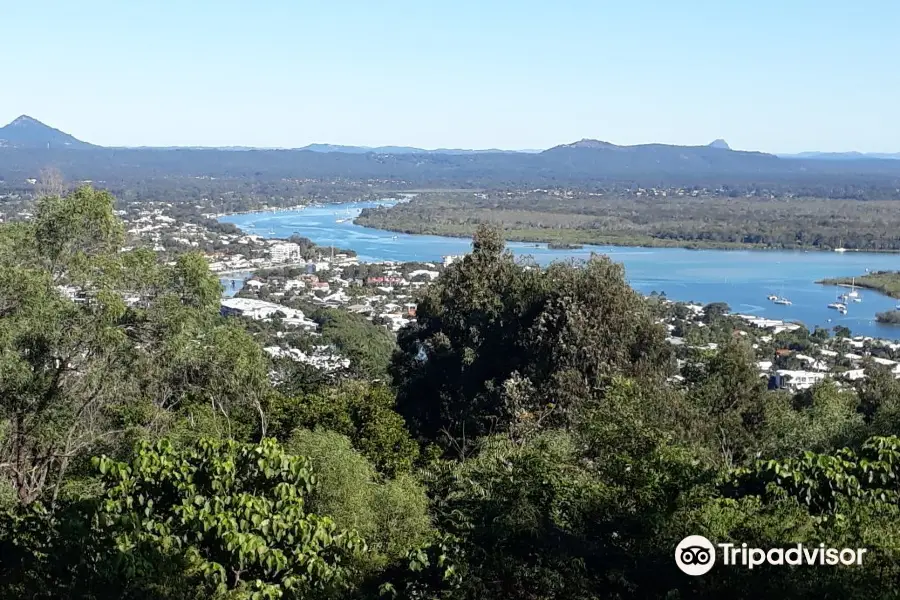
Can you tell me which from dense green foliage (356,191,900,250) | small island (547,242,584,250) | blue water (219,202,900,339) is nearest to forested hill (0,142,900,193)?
dense green foliage (356,191,900,250)

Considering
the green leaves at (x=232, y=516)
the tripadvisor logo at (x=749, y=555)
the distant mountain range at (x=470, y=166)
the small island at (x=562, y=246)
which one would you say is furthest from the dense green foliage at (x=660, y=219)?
the tripadvisor logo at (x=749, y=555)

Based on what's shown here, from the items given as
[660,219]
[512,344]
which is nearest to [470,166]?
[660,219]

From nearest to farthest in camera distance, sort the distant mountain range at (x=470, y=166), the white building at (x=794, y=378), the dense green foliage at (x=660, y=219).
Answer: the white building at (x=794, y=378), the dense green foliage at (x=660, y=219), the distant mountain range at (x=470, y=166)

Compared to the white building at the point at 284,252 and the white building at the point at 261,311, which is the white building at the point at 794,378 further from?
the white building at the point at 284,252

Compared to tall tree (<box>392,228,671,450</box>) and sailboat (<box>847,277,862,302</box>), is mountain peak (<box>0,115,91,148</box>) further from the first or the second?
tall tree (<box>392,228,671,450</box>)

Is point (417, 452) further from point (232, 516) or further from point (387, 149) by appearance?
point (387, 149)

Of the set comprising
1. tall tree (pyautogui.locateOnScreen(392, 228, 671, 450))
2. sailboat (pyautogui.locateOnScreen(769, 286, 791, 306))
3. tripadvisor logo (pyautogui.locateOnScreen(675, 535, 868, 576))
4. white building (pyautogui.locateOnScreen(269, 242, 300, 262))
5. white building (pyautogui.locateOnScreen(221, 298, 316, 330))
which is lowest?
sailboat (pyautogui.locateOnScreen(769, 286, 791, 306))

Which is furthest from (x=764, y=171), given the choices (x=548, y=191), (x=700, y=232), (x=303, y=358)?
(x=303, y=358)
